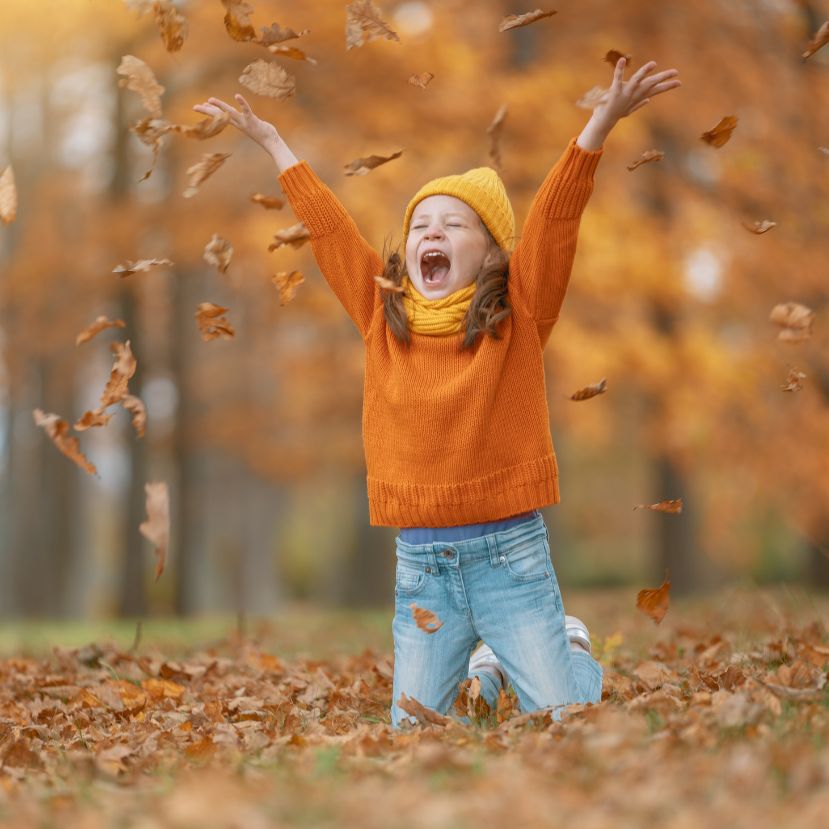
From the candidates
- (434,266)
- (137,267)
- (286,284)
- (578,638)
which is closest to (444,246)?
(434,266)

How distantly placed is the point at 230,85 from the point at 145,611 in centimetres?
582

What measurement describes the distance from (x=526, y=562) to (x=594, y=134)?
1390 millimetres

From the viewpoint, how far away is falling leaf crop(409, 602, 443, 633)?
3.72 m

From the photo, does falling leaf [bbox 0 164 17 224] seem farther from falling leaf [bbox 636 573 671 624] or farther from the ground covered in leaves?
falling leaf [bbox 636 573 671 624]

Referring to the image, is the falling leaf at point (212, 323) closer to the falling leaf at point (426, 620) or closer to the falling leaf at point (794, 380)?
the falling leaf at point (426, 620)

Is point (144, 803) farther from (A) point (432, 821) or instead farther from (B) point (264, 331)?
(B) point (264, 331)

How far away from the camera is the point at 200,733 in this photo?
362 cm

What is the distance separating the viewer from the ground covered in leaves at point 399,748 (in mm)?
2248

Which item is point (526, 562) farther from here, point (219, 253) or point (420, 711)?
point (219, 253)

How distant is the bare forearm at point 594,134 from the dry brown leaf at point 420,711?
184 cm

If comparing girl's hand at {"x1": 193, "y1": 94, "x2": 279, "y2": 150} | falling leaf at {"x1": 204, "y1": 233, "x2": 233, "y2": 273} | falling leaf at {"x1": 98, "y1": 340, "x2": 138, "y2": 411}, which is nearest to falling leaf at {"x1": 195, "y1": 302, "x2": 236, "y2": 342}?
falling leaf at {"x1": 204, "y1": 233, "x2": 233, "y2": 273}

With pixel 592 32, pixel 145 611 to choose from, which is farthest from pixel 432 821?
pixel 145 611

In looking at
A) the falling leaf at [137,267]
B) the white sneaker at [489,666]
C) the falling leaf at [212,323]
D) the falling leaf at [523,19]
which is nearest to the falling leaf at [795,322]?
the falling leaf at [523,19]

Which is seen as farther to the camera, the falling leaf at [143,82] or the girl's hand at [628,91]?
the falling leaf at [143,82]
